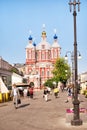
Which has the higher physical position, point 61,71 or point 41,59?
point 41,59

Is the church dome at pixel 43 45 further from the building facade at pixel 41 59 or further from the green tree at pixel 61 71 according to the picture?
the green tree at pixel 61 71

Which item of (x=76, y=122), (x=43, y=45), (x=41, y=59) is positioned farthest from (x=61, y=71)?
(x=76, y=122)

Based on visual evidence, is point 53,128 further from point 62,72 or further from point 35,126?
point 62,72

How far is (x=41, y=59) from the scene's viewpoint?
144 metres

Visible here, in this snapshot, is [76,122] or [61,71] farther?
[61,71]

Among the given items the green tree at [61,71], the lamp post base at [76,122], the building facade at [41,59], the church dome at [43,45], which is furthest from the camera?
the church dome at [43,45]

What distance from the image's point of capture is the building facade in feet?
460

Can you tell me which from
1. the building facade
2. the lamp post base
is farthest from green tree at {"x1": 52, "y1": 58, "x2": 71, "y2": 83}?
the lamp post base

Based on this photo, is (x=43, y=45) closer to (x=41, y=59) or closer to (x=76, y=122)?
(x=41, y=59)

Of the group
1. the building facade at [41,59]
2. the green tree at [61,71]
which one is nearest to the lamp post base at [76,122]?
the green tree at [61,71]

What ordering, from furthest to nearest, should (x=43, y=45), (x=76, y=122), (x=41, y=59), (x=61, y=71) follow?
(x=43, y=45) → (x=41, y=59) → (x=61, y=71) → (x=76, y=122)

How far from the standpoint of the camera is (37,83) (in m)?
134

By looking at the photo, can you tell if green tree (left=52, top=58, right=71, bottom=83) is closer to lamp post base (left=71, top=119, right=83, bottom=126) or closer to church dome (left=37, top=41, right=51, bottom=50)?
church dome (left=37, top=41, right=51, bottom=50)

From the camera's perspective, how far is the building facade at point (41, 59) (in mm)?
140125
